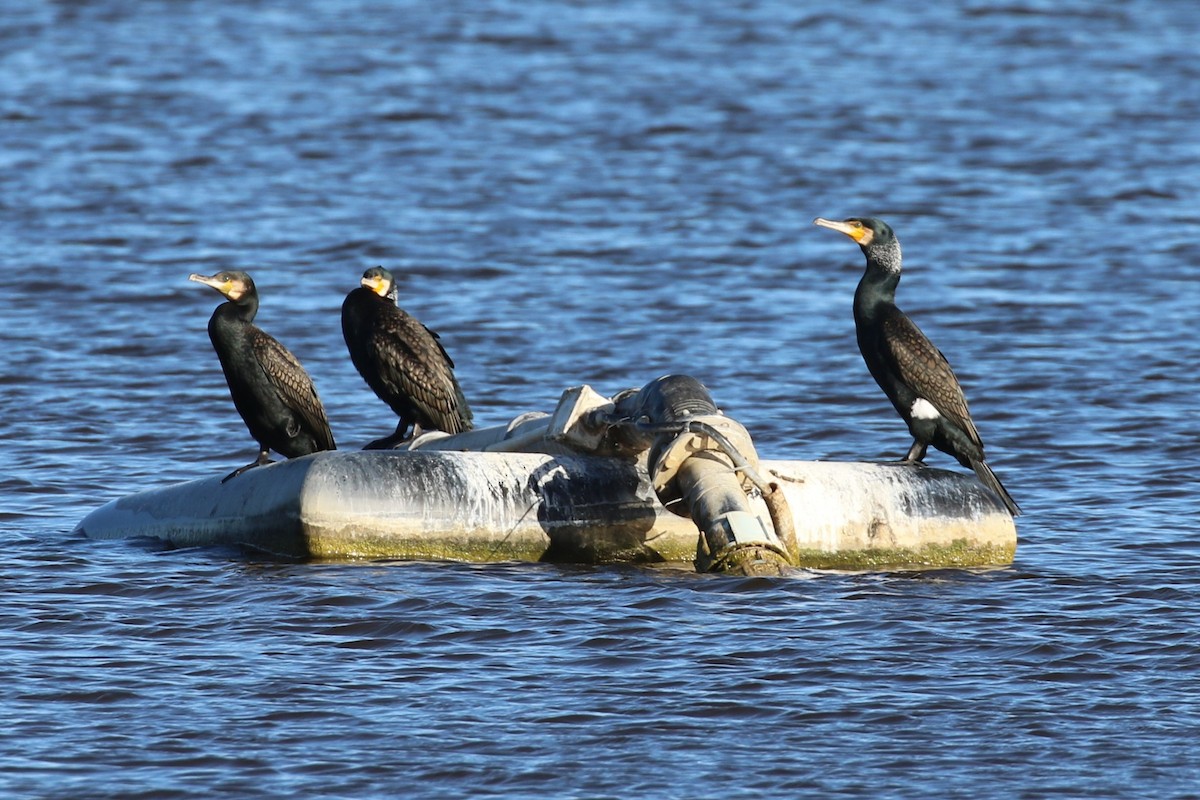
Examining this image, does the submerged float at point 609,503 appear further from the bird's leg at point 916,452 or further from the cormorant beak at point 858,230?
the cormorant beak at point 858,230

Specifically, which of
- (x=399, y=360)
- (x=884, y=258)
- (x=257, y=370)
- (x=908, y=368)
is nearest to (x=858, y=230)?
(x=884, y=258)

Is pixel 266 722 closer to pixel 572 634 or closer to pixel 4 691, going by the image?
pixel 4 691

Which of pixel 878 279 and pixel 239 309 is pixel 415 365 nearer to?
pixel 239 309

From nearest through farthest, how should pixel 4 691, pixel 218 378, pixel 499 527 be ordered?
pixel 4 691 < pixel 499 527 < pixel 218 378

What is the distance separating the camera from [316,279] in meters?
16.2

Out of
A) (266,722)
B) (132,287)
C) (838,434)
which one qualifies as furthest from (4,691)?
(132,287)

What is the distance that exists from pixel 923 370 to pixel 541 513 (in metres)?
1.80

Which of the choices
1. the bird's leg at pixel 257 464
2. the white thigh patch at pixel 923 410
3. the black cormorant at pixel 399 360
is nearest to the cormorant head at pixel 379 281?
the black cormorant at pixel 399 360

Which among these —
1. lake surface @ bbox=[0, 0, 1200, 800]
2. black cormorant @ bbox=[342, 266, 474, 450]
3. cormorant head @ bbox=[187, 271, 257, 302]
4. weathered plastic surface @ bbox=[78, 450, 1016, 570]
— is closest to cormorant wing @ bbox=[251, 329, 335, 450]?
cormorant head @ bbox=[187, 271, 257, 302]

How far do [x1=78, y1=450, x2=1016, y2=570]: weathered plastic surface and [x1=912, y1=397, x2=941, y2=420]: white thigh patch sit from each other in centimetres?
30

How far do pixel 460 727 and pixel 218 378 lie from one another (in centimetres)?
715

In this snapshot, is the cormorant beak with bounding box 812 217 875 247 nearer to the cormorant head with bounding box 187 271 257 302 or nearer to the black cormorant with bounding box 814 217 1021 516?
the black cormorant with bounding box 814 217 1021 516

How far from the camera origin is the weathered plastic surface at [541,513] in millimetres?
8062

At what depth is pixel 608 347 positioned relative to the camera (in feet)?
44.8
